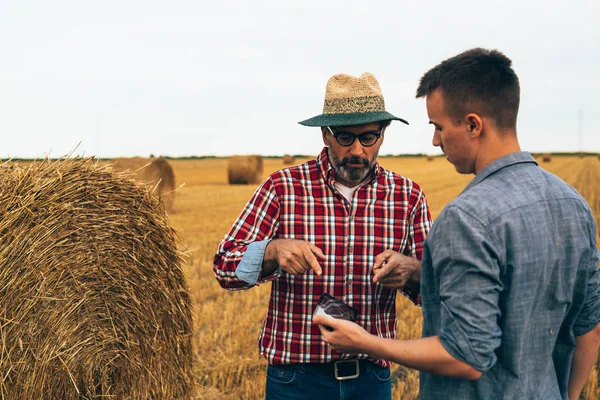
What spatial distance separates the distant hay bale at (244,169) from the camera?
94.1 feet

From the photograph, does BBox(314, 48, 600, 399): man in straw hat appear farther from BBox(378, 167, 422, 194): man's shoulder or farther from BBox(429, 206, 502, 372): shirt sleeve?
BBox(378, 167, 422, 194): man's shoulder

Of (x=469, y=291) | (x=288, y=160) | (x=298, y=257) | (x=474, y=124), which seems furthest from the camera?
(x=288, y=160)

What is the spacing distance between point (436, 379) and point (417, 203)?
113 cm

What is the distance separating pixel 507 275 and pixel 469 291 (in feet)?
0.61

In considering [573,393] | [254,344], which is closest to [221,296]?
[254,344]

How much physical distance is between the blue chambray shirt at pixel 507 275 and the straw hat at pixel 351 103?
35.7 inches

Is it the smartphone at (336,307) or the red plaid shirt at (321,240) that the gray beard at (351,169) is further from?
the smartphone at (336,307)

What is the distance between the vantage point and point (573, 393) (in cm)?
246

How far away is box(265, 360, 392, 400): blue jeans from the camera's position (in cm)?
285

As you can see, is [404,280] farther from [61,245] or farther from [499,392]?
[61,245]

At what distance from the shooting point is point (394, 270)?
105 inches

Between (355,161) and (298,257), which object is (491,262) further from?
(355,161)

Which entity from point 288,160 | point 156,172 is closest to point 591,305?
point 156,172

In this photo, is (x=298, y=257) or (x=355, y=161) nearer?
(x=298, y=257)
